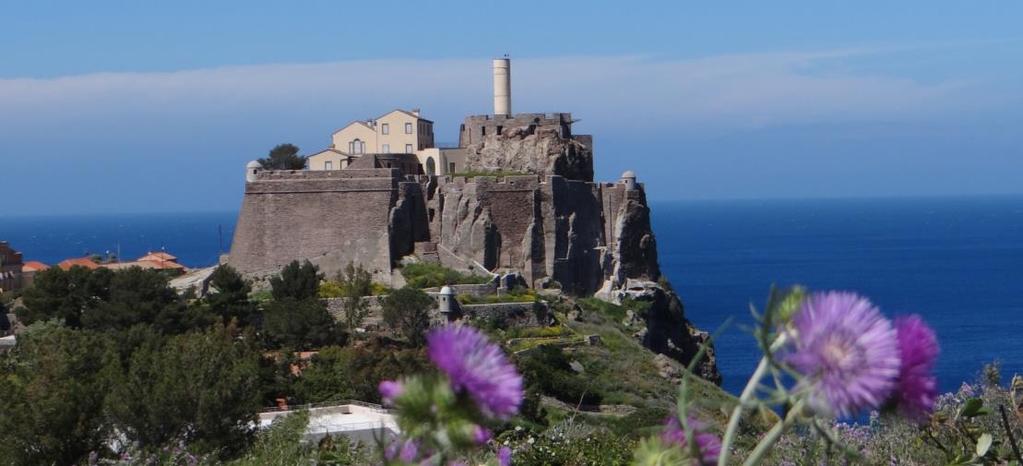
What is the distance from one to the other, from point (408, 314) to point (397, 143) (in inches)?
442

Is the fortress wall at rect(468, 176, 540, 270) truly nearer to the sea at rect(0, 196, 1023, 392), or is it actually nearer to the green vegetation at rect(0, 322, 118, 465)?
the sea at rect(0, 196, 1023, 392)

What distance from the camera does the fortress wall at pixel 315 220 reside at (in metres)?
41.9

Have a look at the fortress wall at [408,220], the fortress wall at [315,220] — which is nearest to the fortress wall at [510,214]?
the fortress wall at [408,220]

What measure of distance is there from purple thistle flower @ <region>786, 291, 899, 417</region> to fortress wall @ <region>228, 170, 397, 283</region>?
3865 cm

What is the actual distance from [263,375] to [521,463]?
16.7m

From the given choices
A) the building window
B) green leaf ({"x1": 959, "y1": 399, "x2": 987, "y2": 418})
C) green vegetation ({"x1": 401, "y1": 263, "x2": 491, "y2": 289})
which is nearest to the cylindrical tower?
the building window

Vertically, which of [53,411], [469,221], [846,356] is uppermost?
[846,356]

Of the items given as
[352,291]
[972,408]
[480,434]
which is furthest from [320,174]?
[480,434]

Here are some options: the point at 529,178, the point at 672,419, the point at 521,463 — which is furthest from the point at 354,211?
the point at 672,419

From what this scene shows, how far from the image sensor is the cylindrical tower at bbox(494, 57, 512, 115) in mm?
47344

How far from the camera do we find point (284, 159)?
1895 inches

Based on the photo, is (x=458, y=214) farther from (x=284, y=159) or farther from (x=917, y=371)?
(x=917, y=371)

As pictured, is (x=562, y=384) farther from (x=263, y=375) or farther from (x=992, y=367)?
(x=992, y=367)

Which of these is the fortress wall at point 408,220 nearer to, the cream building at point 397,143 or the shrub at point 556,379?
the cream building at point 397,143
